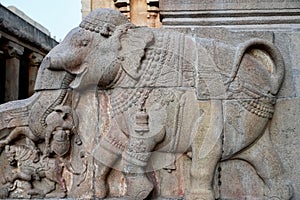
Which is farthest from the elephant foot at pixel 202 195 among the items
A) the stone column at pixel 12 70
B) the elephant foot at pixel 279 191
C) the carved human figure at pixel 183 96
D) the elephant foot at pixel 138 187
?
the stone column at pixel 12 70

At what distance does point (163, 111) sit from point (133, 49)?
2.06ft

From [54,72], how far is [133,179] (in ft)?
4.29

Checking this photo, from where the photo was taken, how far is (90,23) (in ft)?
12.0

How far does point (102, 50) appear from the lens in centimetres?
359

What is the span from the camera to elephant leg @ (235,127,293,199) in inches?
138

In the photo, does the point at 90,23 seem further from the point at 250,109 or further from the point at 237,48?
the point at 250,109

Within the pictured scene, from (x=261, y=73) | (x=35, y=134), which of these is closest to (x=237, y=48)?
(x=261, y=73)

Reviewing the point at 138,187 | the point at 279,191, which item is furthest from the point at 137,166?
the point at 279,191

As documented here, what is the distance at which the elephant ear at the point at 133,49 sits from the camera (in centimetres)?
352

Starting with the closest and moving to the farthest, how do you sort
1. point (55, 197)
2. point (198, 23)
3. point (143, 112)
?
point (143, 112)
point (55, 197)
point (198, 23)

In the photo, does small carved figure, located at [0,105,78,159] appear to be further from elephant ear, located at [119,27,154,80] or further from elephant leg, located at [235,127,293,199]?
elephant leg, located at [235,127,293,199]

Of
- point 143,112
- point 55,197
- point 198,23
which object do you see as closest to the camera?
point 143,112


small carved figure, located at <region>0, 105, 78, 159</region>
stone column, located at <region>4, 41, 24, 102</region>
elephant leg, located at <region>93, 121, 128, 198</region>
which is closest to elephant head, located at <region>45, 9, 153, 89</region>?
small carved figure, located at <region>0, 105, 78, 159</region>

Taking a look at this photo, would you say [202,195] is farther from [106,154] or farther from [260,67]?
[260,67]
